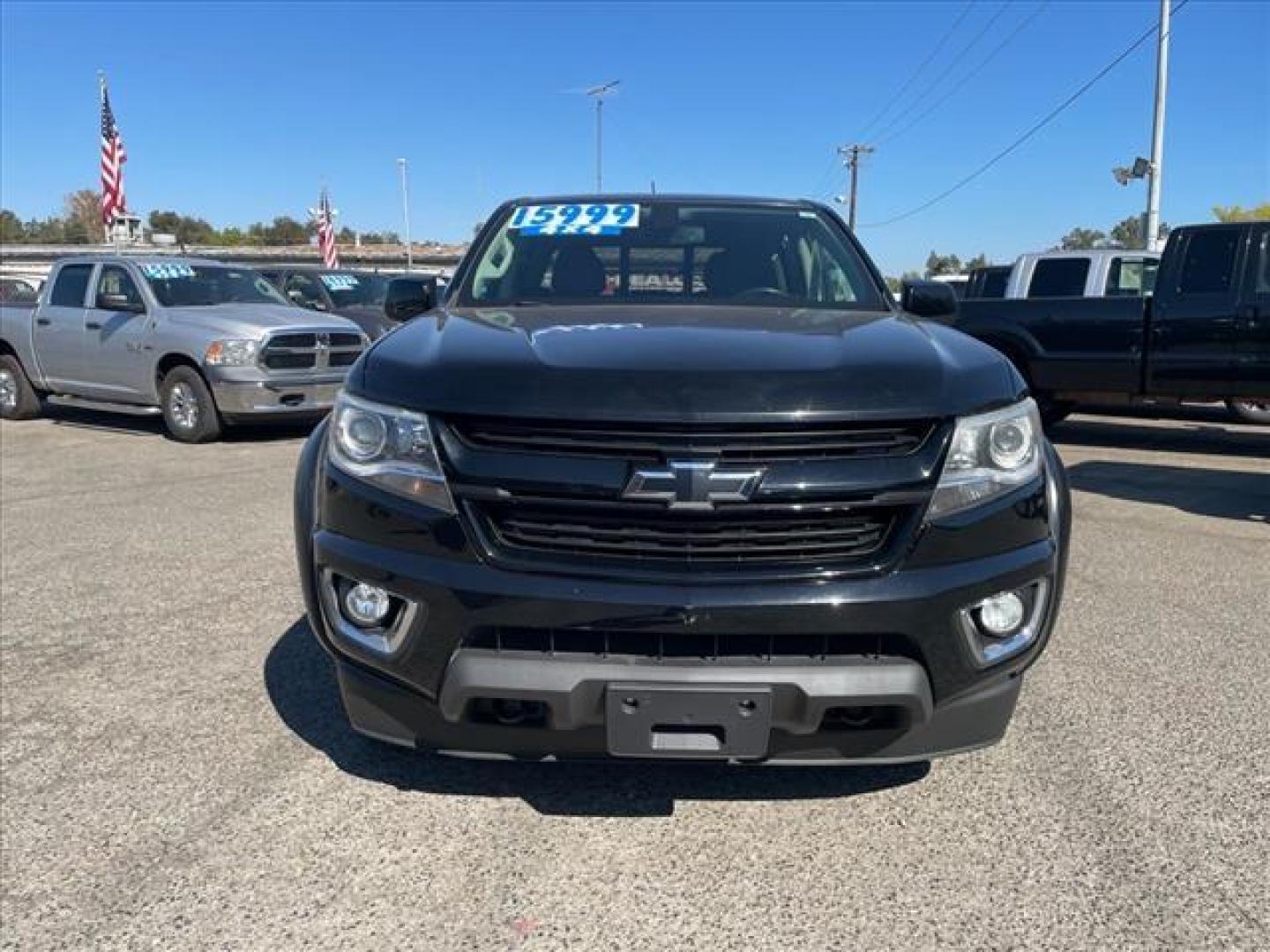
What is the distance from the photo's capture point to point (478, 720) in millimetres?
2357

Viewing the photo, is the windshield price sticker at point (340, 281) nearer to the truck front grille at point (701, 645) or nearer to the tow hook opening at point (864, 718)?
the truck front grille at point (701, 645)

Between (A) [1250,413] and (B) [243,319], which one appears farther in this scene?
(A) [1250,413]

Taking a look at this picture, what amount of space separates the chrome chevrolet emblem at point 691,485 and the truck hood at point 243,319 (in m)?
8.30

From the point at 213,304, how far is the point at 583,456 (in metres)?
9.21

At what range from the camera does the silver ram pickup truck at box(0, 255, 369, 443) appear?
9531 mm

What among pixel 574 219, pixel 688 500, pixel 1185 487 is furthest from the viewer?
pixel 1185 487

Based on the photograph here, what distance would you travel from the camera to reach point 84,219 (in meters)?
86.0

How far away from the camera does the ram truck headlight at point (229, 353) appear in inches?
371

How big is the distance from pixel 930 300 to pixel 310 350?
766 centimetres

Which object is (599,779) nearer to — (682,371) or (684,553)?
(684,553)

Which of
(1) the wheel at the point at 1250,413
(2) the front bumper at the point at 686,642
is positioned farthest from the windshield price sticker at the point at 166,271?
(1) the wheel at the point at 1250,413

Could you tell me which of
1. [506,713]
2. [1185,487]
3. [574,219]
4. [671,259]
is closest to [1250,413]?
[1185,487]

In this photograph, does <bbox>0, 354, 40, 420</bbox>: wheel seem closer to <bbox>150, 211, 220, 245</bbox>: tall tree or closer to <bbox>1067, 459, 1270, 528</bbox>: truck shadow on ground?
<bbox>1067, 459, 1270, 528</bbox>: truck shadow on ground

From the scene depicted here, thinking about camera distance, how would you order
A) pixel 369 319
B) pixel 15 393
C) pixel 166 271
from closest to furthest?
pixel 166 271 < pixel 15 393 < pixel 369 319
